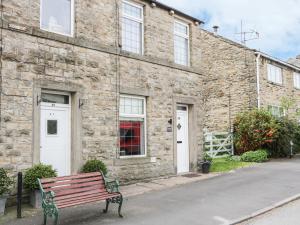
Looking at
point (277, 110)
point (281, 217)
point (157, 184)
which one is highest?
point (277, 110)

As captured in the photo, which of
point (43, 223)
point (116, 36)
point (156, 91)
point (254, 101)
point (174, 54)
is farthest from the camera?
point (254, 101)

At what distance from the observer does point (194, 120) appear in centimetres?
1382

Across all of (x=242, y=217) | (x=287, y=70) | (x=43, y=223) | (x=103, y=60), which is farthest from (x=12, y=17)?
(x=287, y=70)

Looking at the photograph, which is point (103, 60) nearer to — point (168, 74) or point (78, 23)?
point (78, 23)

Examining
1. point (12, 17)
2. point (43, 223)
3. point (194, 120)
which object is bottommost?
point (43, 223)

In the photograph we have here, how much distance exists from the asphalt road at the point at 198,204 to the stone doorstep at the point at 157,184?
1.25ft

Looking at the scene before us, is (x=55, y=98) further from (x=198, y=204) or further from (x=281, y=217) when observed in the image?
(x=281, y=217)

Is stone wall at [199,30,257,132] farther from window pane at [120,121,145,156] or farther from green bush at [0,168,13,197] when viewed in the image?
green bush at [0,168,13,197]

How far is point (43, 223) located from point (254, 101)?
1640 centimetres

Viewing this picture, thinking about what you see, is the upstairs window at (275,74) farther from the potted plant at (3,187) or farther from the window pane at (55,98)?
the potted plant at (3,187)

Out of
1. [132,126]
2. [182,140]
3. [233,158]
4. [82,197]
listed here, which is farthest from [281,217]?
[233,158]

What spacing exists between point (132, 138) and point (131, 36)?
11.4 ft

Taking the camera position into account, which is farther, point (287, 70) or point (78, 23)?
point (287, 70)

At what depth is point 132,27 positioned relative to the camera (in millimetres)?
11922
